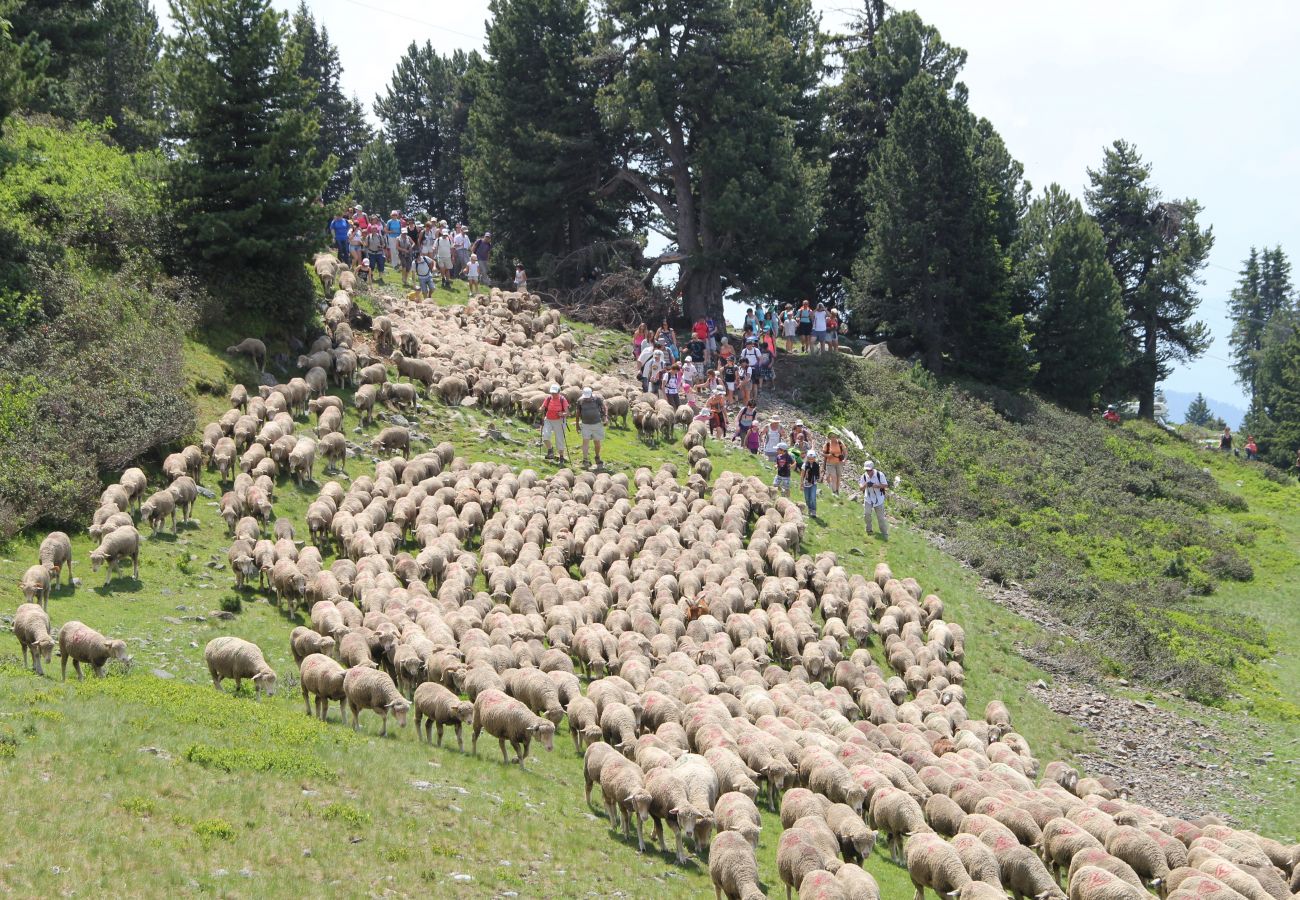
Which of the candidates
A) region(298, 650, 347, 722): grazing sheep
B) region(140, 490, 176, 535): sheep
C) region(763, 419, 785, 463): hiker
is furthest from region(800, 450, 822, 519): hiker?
region(298, 650, 347, 722): grazing sheep

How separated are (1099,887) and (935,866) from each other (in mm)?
2224

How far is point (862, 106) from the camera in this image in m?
67.1

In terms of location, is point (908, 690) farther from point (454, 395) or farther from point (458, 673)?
point (454, 395)

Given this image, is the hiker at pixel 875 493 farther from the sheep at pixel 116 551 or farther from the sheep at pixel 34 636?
the sheep at pixel 34 636

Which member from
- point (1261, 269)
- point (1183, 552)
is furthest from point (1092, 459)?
point (1261, 269)

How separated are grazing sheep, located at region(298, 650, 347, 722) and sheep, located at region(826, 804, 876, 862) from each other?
7.76 meters

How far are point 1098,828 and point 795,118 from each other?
1920 inches

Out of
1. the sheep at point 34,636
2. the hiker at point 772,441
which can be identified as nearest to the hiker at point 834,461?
the hiker at point 772,441

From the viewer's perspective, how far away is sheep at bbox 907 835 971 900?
1681cm

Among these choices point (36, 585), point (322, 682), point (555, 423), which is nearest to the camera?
point (322, 682)

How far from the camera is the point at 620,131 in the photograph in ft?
184

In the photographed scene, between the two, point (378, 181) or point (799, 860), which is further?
point (378, 181)

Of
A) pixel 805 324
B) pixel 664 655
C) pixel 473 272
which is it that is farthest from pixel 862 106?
pixel 664 655

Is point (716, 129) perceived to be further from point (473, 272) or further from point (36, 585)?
point (36, 585)
